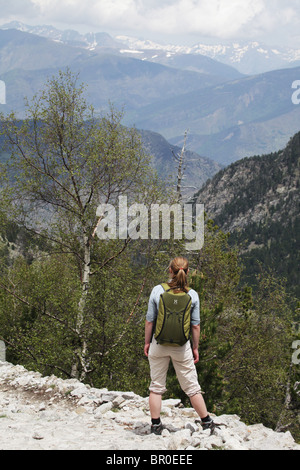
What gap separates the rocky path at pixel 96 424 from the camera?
7.73 meters

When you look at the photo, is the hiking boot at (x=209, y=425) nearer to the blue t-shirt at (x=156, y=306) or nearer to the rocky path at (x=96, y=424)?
the rocky path at (x=96, y=424)

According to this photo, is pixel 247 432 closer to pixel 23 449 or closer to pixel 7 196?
pixel 23 449

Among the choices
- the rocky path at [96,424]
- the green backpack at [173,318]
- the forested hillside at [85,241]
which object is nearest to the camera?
the rocky path at [96,424]

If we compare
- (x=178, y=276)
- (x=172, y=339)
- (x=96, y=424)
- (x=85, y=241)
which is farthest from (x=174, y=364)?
(x=85, y=241)

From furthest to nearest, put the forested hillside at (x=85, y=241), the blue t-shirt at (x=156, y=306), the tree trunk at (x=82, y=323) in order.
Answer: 1. the forested hillside at (x=85, y=241)
2. the tree trunk at (x=82, y=323)
3. the blue t-shirt at (x=156, y=306)

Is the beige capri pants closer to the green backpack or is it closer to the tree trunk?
the green backpack

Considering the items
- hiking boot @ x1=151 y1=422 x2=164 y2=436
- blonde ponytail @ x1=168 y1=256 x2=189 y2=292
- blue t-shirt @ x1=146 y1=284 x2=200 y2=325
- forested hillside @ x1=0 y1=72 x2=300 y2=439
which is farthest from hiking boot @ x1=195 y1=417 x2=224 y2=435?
forested hillside @ x1=0 y1=72 x2=300 y2=439

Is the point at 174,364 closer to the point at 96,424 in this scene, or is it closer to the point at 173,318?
the point at 173,318

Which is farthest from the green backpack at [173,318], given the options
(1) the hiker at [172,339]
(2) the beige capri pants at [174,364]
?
(2) the beige capri pants at [174,364]

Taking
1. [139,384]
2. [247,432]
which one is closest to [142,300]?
[139,384]

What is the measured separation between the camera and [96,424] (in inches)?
370

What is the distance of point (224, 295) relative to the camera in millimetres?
25328

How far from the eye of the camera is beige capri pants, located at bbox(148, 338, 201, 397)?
8477mm

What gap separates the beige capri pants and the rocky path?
82 centimetres
